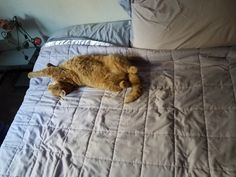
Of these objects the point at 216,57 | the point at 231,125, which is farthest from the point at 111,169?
the point at 216,57

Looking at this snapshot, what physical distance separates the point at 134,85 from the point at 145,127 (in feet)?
0.82

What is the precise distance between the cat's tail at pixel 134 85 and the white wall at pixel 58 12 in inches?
26.4

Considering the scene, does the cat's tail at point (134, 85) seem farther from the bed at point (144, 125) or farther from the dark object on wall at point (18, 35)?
the dark object on wall at point (18, 35)

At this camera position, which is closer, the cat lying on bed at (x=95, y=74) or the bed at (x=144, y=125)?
the bed at (x=144, y=125)

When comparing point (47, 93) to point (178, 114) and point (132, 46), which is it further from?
point (178, 114)

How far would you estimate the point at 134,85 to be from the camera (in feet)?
4.21

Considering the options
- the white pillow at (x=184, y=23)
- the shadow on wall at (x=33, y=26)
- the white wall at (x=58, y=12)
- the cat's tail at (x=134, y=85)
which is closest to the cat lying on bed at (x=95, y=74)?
the cat's tail at (x=134, y=85)

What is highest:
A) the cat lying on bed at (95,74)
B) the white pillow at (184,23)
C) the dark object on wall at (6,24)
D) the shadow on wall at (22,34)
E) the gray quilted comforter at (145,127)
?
the shadow on wall at (22,34)

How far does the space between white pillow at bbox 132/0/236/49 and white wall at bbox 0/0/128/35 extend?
0.46 metres

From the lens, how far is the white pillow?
1.25 metres

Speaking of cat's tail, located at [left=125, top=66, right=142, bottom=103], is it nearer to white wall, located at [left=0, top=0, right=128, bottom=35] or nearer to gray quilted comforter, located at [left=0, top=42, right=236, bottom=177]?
gray quilted comforter, located at [left=0, top=42, right=236, bottom=177]

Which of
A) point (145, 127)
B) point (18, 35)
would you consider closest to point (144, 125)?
point (145, 127)

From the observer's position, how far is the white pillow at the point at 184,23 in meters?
1.25

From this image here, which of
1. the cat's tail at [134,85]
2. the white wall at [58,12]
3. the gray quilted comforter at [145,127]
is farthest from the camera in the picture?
the white wall at [58,12]
